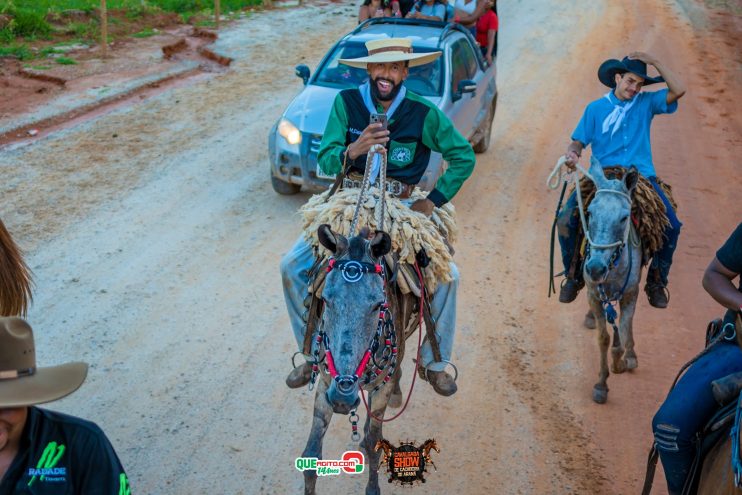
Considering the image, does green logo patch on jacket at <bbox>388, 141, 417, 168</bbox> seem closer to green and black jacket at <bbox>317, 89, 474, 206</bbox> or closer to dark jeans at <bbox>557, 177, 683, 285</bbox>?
green and black jacket at <bbox>317, 89, 474, 206</bbox>

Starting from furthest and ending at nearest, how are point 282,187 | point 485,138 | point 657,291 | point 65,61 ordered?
point 65,61 → point 485,138 → point 282,187 → point 657,291

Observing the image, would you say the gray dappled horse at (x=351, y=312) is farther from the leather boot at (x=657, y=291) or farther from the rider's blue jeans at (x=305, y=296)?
the leather boot at (x=657, y=291)

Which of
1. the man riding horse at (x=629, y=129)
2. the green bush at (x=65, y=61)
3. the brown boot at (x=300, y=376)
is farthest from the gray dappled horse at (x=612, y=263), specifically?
the green bush at (x=65, y=61)

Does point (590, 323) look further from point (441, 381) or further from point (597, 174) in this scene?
point (441, 381)

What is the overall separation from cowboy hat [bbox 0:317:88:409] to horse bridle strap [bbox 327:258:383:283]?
1.86m

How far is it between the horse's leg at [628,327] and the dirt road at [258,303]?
148 millimetres

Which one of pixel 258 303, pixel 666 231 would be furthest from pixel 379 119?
pixel 258 303

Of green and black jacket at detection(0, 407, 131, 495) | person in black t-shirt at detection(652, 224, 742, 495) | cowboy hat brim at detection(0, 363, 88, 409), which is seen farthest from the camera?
person in black t-shirt at detection(652, 224, 742, 495)

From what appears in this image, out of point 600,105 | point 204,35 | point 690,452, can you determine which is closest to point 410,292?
point 690,452

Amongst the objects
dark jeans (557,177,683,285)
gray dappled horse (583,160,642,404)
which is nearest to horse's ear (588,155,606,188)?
gray dappled horse (583,160,642,404)

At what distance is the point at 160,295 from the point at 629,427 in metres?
5.07

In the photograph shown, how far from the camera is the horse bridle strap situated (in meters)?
4.77

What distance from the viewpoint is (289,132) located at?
1099 centimetres

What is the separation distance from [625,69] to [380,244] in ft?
13.8
